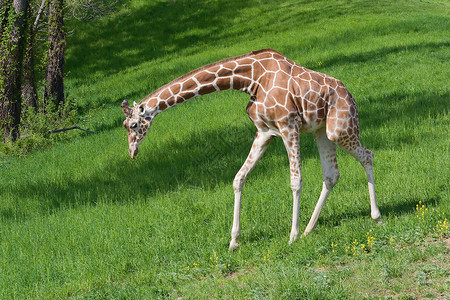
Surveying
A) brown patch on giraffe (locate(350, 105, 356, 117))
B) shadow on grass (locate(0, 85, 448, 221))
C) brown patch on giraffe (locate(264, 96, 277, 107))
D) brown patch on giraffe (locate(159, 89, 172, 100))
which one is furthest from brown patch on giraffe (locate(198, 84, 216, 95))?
shadow on grass (locate(0, 85, 448, 221))

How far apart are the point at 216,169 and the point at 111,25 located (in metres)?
18.7

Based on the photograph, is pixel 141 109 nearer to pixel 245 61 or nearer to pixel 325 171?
pixel 245 61

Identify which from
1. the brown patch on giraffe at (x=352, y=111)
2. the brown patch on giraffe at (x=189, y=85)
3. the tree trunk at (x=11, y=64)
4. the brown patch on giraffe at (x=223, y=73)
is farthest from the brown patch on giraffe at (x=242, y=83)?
the tree trunk at (x=11, y=64)

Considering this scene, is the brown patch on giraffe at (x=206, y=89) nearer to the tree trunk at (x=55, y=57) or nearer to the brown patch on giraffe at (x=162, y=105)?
the brown patch on giraffe at (x=162, y=105)

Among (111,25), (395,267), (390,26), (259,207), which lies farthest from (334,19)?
(395,267)

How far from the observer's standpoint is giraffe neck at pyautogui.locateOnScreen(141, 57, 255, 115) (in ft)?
20.2

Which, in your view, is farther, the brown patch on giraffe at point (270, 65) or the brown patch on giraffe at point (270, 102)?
the brown patch on giraffe at point (270, 65)

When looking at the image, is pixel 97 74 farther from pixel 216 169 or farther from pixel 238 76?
pixel 238 76

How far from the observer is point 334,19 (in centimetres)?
2494

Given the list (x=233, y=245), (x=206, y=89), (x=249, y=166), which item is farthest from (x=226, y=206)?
(x=206, y=89)

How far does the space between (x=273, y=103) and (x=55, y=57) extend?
1164 centimetres

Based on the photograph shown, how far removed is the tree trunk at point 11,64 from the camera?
41.0 feet

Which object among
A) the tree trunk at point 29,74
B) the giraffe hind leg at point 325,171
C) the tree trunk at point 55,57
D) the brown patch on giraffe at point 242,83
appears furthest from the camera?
the tree trunk at point 55,57

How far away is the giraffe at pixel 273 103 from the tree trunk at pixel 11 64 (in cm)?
789
